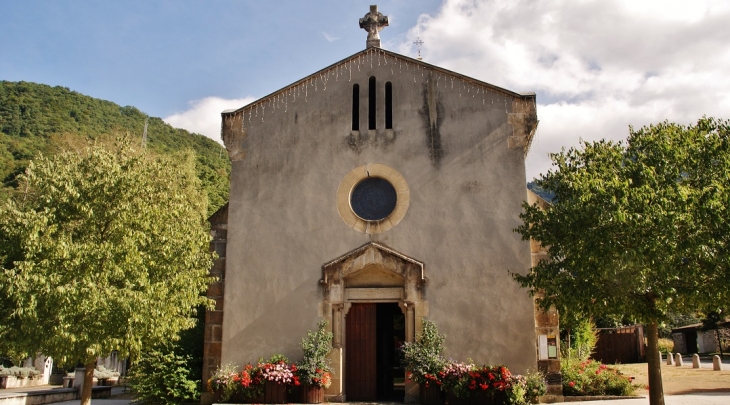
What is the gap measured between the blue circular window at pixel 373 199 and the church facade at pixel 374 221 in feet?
0.10

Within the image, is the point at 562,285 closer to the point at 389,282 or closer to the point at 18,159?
the point at 389,282

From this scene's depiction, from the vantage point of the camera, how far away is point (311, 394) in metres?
14.5

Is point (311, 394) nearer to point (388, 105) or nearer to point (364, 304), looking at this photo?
point (364, 304)

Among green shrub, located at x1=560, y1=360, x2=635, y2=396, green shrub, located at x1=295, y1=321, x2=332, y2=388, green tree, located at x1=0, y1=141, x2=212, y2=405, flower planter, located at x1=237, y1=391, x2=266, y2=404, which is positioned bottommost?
flower planter, located at x1=237, y1=391, x2=266, y2=404

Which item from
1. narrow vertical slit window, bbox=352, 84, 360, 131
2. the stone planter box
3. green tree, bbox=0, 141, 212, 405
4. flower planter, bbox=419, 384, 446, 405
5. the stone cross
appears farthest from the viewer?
the stone planter box

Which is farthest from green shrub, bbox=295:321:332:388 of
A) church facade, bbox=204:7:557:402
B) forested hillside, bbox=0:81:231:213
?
forested hillside, bbox=0:81:231:213

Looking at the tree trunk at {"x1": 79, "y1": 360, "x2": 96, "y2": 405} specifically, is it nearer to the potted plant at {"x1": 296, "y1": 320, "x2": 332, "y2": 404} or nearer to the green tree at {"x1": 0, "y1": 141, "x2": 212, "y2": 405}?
the green tree at {"x1": 0, "y1": 141, "x2": 212, "y2": 405}

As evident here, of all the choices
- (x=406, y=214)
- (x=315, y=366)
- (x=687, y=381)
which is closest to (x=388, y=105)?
(x=406, y=214)

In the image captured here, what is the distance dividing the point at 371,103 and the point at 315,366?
7400 millimetres

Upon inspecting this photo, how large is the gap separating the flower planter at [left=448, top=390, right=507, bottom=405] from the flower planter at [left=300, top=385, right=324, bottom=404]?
3.32 m

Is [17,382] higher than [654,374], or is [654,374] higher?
[654,374]

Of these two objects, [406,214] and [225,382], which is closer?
[225,382]

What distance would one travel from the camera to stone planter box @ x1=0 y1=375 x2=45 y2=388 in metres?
25.7

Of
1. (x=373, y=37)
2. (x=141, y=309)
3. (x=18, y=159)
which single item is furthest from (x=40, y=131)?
(x=141, y=309)
